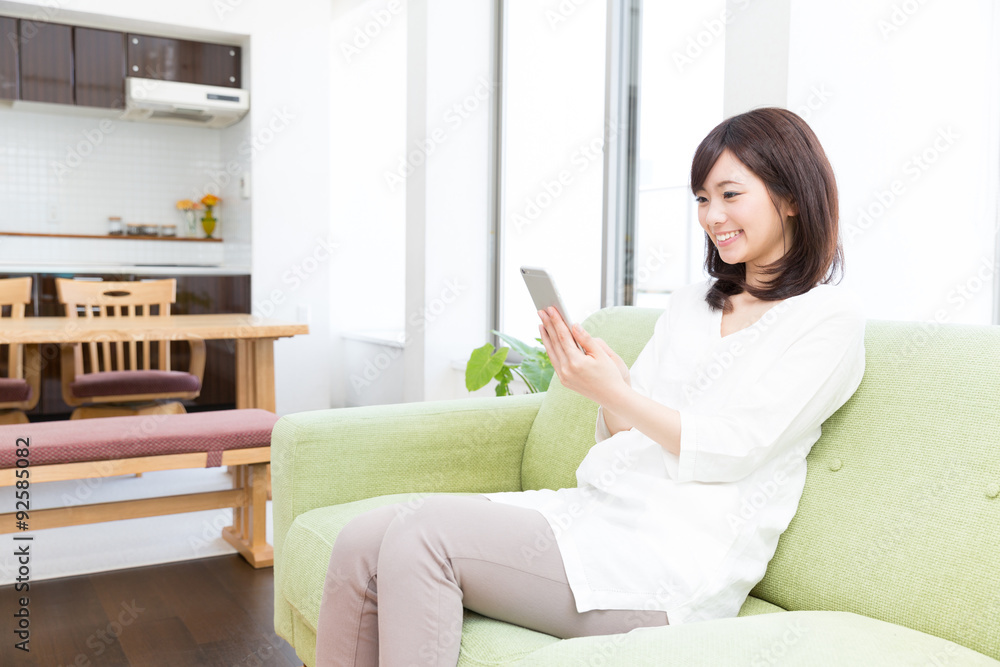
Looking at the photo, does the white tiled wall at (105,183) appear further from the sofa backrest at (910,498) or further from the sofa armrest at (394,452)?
the sofa backrest at (910,498)

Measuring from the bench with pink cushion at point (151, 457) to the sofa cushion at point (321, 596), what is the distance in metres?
0.88

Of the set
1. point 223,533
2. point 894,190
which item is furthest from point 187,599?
point 894,190

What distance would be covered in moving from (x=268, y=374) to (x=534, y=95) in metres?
1.79

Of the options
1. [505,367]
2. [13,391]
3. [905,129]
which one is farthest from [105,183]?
[905,129]

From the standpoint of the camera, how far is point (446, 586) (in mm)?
1148

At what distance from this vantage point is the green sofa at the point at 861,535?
96 cm

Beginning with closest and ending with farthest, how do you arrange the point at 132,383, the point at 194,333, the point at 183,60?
1. the point at 194,333
2. the point at 132,383
3. the point at 183,60

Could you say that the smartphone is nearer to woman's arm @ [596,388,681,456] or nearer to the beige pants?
woman's arm @ [596,388,681,456]

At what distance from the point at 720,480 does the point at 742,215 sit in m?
0.42

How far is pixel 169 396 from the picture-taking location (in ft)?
11.9

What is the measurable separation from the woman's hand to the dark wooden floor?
3.84ft

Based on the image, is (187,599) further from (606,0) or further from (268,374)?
(606,0)

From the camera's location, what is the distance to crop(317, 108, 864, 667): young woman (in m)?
1.15

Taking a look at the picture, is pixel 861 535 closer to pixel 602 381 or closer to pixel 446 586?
pixel 602 381
